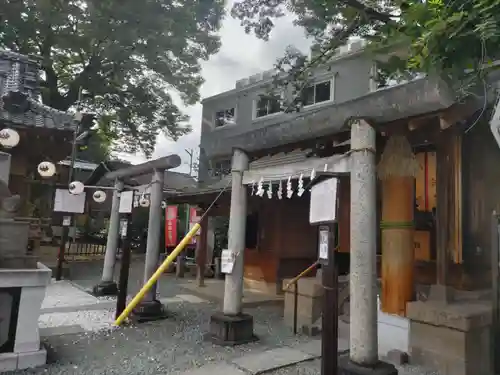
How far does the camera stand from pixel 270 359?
18.2 ft

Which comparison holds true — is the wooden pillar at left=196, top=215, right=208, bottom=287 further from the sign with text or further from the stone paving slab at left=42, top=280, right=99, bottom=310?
the sign with text

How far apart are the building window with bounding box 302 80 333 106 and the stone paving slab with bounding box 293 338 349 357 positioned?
452 inches

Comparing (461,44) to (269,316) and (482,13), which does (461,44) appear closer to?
(482,13)

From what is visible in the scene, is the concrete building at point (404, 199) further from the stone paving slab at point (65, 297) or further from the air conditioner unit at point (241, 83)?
the air conditioner unit at point (241, 83)

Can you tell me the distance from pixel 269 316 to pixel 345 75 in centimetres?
1075

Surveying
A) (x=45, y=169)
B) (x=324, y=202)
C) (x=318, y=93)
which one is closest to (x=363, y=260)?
(x=324, y=202)

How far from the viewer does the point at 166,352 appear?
582 centimetres

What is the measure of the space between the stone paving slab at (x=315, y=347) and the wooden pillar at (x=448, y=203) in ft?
5.42

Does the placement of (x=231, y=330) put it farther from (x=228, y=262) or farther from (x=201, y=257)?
(x=201, y=257)

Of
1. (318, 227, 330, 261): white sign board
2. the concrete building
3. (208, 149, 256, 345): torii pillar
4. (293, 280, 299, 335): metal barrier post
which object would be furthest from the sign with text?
(293, 280, 299, 335): metal barrier post

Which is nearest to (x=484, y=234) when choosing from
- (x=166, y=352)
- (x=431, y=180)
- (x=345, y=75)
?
(x=431, y=180)

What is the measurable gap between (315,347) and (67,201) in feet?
29.1

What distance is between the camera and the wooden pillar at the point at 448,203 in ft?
18.1

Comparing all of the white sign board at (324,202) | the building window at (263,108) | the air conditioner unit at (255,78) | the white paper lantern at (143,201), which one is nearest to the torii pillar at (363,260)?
the white sign board at (324,202)
